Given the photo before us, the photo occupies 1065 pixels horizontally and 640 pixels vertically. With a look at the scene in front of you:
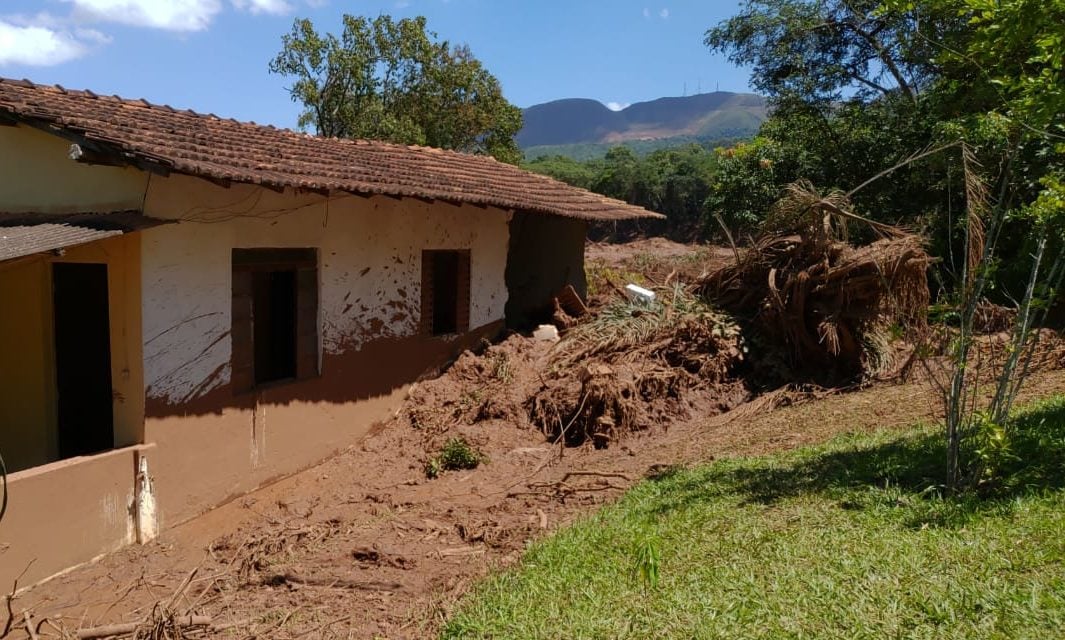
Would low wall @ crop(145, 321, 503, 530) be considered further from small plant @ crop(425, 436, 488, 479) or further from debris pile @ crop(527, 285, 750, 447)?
debris pile @ crop(527, 285, 750, 447)

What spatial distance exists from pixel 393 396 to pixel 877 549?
245 inches

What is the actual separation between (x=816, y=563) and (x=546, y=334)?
7.16 m

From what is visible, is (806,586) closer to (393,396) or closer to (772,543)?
(772,543)

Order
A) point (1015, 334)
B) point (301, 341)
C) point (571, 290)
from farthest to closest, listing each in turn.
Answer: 1. point (571, 290)
2. point (301, 341)
3. point (1015, 334)

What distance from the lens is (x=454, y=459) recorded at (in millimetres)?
8375

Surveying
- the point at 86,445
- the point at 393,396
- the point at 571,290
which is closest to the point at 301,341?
the point at 393,396

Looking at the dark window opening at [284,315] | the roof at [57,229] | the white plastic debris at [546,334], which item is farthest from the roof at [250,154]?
the white plastic debris at [546,334]

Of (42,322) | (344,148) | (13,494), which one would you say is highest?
(344,148)

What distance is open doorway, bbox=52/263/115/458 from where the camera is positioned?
7.24m

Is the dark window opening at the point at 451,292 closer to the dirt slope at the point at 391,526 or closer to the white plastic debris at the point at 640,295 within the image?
the dirt slope at the point at 391,526

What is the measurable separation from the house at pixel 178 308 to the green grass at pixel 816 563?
11.2 feet

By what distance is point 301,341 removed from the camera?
8125 millimetres

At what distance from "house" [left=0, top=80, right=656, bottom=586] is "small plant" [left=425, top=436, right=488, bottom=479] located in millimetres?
1154

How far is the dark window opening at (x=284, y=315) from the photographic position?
7820 mm
